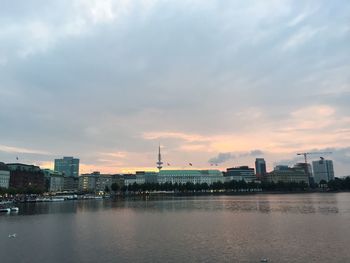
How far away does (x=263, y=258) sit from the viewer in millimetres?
38406

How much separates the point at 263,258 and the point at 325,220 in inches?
1402

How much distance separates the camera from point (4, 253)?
147ft

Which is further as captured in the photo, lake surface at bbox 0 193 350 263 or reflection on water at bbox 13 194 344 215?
reflection on water at bbox 13 194 344 215

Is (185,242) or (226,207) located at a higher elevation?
(226,207)

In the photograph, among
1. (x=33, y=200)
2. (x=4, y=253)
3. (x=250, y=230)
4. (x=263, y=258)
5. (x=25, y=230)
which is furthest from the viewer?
(x=33, y=200)

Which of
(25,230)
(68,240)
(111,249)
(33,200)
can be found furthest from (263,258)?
(33,200)

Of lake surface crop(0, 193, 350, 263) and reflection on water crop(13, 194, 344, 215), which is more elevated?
reflection on water crop(13, 194, 344, 215)

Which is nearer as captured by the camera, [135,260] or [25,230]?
[135,260]

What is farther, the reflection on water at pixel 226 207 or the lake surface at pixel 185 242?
the reflection on water at pixel 226 207

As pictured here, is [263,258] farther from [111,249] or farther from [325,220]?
[325,220]

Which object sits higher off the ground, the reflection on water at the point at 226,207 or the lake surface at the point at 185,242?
the reflection on water at the point at 226,207

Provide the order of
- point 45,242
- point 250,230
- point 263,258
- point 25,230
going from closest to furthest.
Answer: point 263,258, point 45,242, point 250,230, point 25,230

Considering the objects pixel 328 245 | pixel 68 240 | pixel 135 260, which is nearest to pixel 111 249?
pixel 135 260

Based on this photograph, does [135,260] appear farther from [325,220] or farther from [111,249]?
[325,220]
